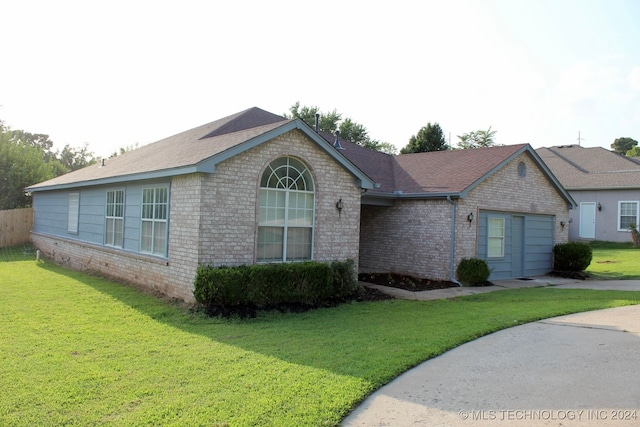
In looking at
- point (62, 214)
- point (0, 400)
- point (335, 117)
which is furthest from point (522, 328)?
point (335, 117)

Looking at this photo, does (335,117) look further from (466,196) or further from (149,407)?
(149,407)

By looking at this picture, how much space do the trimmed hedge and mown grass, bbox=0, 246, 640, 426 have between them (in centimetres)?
43

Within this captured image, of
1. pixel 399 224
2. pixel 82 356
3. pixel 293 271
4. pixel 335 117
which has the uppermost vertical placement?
pixel 335 117

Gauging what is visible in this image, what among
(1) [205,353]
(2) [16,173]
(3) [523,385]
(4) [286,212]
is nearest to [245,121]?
(4) [286,212]

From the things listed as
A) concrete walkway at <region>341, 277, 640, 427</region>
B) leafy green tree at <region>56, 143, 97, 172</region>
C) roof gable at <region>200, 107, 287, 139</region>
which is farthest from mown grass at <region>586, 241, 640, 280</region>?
leafy green tree at <region>56, 143, 97, 172</region>

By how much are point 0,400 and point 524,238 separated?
1599cm

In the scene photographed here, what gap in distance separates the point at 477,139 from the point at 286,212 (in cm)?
4537

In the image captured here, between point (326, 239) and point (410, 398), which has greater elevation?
point (326, 239)

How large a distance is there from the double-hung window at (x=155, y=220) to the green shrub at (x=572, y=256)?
14.0 meters

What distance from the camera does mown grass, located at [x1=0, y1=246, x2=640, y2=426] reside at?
4836 millimetres

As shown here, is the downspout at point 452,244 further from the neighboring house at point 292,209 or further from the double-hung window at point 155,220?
the double-hung window at point 155,220

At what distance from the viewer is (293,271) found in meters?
10.4

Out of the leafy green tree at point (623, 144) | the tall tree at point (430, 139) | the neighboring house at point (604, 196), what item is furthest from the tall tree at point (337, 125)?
the leafy green tree at point (623, 144)

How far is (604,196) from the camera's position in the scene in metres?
26.7
